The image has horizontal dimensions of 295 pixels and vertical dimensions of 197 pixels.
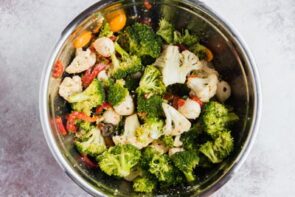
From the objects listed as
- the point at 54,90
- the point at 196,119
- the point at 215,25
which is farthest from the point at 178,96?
the point at 54,90

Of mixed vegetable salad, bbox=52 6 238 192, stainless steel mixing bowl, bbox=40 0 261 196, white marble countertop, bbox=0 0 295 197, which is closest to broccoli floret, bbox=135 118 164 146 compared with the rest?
mixed vegetable salad, bbox=52 6 238 192

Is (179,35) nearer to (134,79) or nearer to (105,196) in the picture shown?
(134,79)

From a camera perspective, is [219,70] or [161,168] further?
[219,70]

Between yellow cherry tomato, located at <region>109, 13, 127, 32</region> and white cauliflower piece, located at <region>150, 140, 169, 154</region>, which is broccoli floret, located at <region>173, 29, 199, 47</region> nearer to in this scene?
yellow cherry tomato, located at <region>109, 13, 127, 32</region>

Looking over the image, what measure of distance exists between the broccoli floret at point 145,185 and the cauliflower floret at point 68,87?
1.46 feet

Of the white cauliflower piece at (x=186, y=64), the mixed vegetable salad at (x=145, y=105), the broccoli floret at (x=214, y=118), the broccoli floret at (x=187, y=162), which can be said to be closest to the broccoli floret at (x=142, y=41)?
the mixed vegetable salad at (x=145, y=105)

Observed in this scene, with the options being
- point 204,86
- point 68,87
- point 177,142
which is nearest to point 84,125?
point 68,87

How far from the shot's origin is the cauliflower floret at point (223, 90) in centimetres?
220

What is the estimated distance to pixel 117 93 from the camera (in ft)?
6.98

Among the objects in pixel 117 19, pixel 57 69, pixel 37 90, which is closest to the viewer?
pixel 57 69

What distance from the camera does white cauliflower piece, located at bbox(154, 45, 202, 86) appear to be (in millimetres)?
2139

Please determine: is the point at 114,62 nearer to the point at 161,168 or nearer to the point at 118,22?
the point at 118,22

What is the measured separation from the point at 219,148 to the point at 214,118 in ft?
0.40

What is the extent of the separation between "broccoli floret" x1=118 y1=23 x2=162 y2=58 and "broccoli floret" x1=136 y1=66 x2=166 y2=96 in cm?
7
